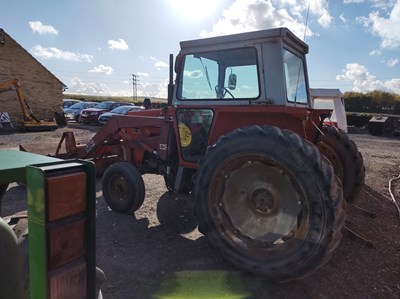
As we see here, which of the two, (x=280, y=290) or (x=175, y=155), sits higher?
(x=175, y=155)

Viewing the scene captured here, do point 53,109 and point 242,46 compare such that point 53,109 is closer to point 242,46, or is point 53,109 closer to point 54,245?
point 242,46

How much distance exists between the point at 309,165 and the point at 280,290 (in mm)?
1158

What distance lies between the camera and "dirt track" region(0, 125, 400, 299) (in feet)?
9.72

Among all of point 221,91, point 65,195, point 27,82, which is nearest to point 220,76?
point 221,91

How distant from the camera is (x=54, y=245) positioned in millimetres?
1282

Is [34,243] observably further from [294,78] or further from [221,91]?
[294,78]

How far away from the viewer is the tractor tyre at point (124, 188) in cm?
465

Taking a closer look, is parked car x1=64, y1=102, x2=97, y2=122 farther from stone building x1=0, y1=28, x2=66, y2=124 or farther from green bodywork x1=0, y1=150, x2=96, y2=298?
green bodywork x1=0, y1=150, x2=96, y2=298

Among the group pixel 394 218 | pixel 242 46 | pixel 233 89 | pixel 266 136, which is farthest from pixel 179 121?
pixel 394 218

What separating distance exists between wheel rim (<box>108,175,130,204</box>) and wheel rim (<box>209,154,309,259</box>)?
188 centimetres

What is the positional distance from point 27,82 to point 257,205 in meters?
23.8

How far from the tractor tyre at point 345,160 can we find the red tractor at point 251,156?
0.04 ft

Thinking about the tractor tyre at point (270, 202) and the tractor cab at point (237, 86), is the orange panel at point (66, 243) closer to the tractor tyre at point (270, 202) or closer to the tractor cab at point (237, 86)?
the tractor tyre at point (270, 202)

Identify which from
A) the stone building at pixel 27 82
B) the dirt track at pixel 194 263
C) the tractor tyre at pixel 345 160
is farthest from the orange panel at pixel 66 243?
the stone building at pixel 27 82
